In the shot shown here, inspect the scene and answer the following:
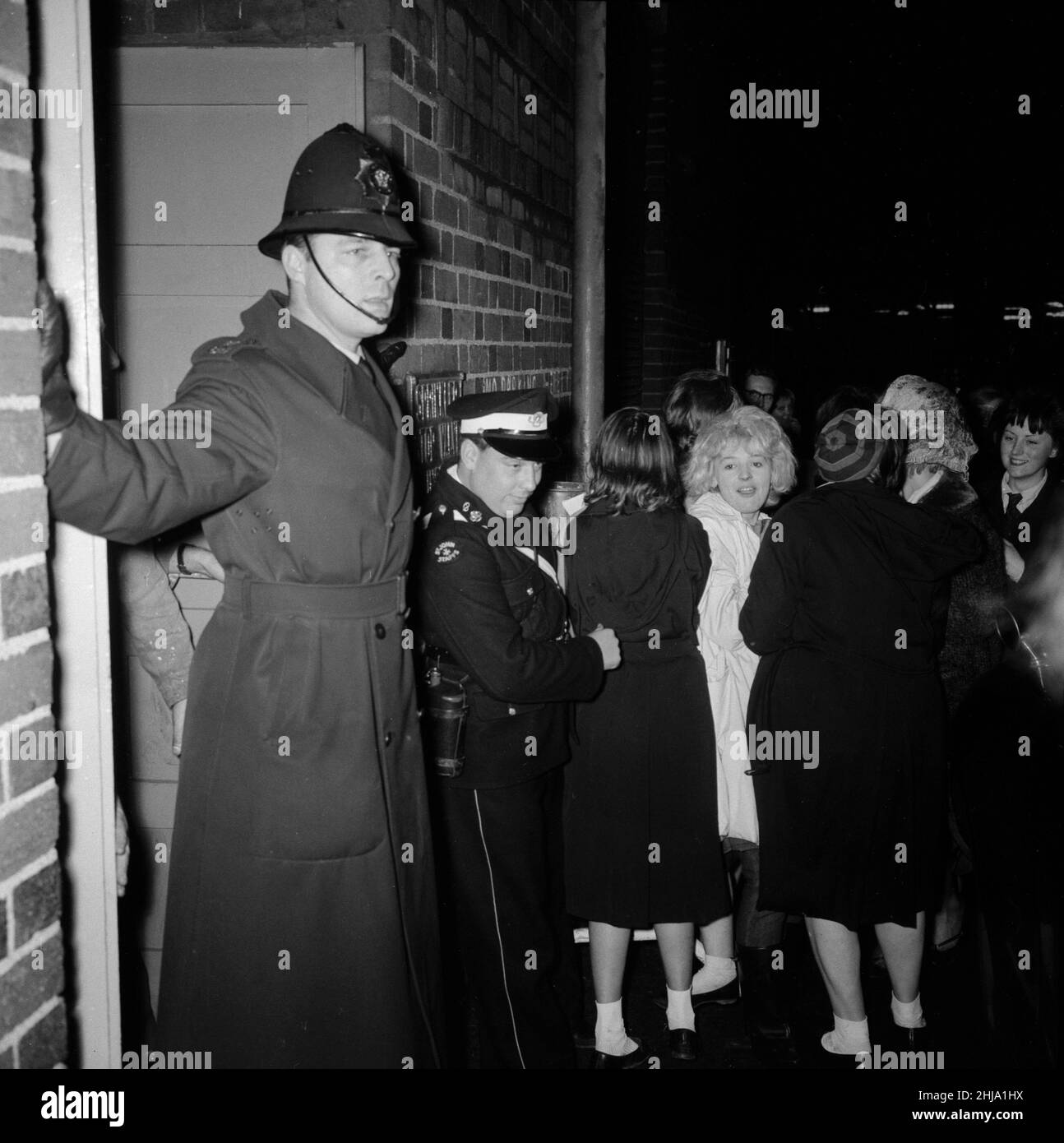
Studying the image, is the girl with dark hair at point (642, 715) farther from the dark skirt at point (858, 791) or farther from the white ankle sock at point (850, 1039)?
the white ankle sock at point (850, 1039)

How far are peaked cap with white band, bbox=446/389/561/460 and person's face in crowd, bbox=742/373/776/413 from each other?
4.09 m

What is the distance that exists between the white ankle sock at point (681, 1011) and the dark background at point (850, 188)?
10.5 feet

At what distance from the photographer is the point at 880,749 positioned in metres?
3.03

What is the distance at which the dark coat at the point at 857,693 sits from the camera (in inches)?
118

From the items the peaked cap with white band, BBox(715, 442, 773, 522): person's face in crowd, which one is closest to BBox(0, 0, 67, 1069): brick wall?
the peaked cap with white band

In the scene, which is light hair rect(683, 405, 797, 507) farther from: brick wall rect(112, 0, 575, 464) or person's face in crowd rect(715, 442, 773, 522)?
brick wall rect(112, 0, 575, 464)

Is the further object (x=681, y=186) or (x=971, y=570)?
(x=681, y=186)

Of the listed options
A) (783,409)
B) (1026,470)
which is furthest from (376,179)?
(783,409)

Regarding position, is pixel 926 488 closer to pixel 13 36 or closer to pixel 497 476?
pixel 497 476

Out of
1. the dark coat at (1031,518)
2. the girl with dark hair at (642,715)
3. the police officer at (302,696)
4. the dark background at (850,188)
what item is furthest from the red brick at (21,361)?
the dark background at (850,188)

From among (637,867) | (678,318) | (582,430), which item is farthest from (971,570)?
(678,318)

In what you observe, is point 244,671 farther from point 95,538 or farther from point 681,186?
point 681,186
